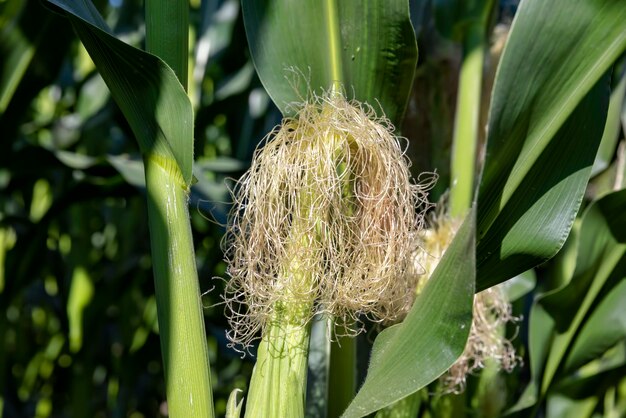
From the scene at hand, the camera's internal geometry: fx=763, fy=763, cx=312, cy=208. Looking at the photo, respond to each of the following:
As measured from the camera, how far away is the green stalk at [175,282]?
812 millimetres

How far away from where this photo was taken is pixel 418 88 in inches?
65.0

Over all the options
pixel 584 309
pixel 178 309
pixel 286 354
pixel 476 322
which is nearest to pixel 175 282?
pixel 178 309

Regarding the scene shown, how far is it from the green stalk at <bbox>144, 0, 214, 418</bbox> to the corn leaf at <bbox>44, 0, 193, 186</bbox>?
0.04ft

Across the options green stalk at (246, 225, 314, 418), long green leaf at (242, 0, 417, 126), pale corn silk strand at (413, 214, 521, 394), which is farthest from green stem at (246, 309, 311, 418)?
pale corn silk strand at (413, 214, 521, 394)

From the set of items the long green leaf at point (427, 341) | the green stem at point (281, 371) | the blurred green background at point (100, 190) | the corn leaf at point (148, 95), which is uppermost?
the corn leaf at point (148, 95)

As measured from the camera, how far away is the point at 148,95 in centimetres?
86

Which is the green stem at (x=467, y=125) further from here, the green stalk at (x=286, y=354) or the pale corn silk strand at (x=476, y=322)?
the green stalk at (x=286, y=354)

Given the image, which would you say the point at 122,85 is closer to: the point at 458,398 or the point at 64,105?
the point at 458,398

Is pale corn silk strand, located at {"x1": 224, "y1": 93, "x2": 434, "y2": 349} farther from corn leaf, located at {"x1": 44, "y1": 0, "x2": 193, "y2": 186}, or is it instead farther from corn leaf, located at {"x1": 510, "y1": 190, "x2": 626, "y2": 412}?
corn leaf, located at {"x1": 510, "y1": 190, "x2": 626, "y2": 412}

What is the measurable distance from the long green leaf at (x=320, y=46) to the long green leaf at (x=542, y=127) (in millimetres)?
157

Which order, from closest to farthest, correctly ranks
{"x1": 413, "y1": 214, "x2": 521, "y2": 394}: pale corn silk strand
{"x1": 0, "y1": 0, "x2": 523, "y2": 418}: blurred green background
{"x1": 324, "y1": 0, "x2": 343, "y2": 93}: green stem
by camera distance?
{"x1": 324, "y1": 0, "x2": 343, "y2": 93}: green stem < {"x1": 413, "y1": 214, "x2": 521, "y2": 394}: pale corn silk strand < {"x1": 0, "y1": 0, "x2": 523, "y2": 418}: blurred green background

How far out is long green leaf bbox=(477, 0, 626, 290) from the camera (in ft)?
2.72

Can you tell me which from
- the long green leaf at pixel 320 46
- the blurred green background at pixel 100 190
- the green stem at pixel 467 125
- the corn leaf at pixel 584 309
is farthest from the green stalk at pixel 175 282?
the corn leaf at pixel 584 309

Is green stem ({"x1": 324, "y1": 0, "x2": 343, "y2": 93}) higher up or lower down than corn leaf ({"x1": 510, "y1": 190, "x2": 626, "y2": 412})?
higher up
